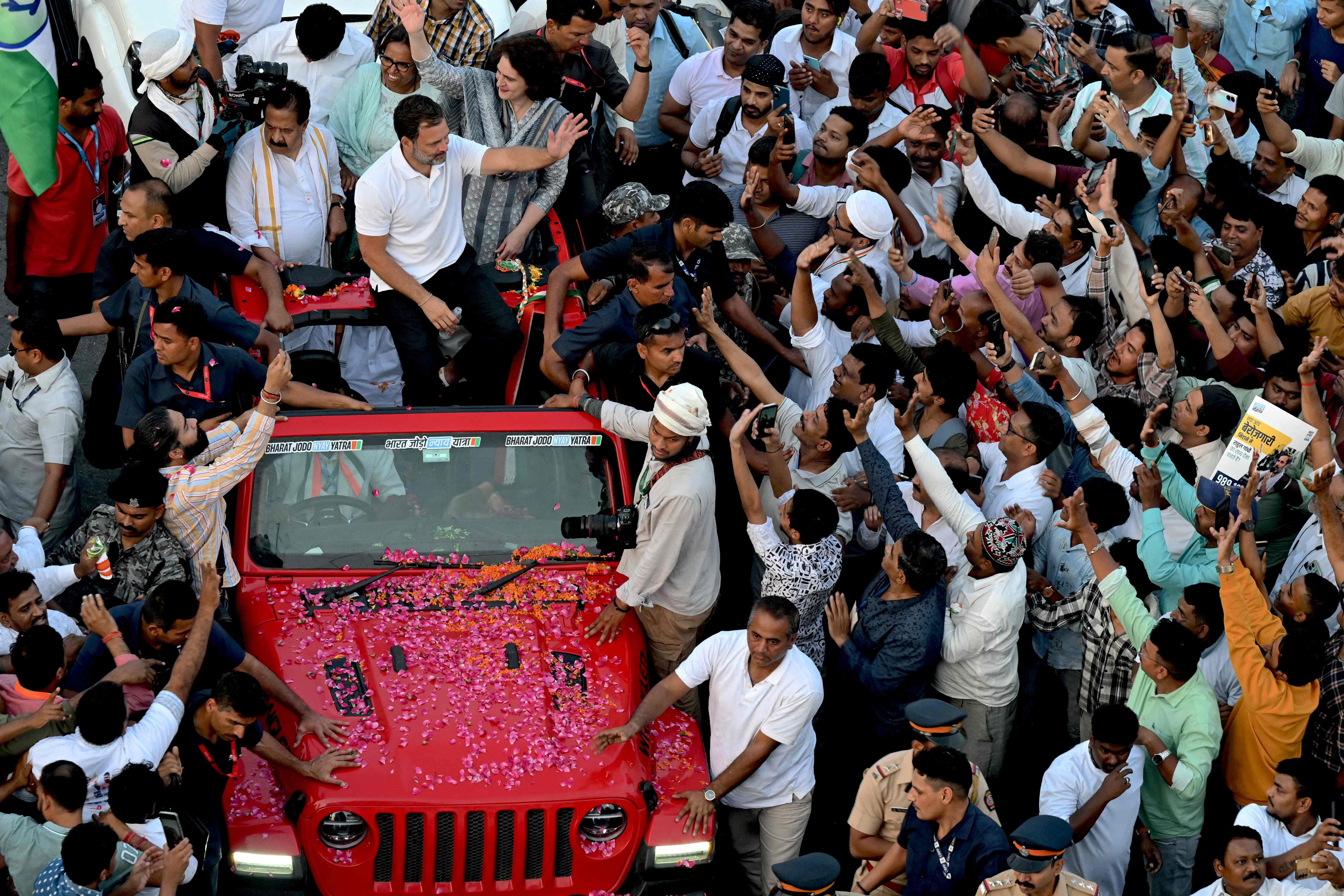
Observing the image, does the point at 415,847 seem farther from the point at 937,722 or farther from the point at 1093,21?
the point at 1093,21

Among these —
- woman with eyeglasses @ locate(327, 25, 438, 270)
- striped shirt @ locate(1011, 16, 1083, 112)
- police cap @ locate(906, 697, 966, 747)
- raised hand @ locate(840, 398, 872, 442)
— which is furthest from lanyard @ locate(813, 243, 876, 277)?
police cap @ locate(906, 697, 966, 747)

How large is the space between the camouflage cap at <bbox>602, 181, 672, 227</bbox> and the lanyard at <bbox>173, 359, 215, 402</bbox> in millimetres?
2393

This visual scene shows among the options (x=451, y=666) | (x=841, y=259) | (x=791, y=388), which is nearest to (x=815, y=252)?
(x=841, y=259)

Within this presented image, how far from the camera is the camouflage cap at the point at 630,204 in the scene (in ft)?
28.2

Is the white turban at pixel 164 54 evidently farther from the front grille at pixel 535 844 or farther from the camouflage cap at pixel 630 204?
the front grille at pixel 535 844

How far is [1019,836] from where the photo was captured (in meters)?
5.58

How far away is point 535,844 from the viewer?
6.22m

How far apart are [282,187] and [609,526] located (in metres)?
3.37

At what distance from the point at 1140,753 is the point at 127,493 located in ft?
14.4

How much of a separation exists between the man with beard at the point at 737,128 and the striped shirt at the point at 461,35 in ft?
4.96

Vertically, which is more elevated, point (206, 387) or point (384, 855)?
point (206, 387)

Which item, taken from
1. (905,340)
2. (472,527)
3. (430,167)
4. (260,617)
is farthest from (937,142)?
(260,617)

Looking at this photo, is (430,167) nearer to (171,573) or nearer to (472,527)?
(472,527)

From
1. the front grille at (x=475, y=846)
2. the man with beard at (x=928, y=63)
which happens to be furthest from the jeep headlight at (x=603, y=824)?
the man with beard at (x=928, y=63)
